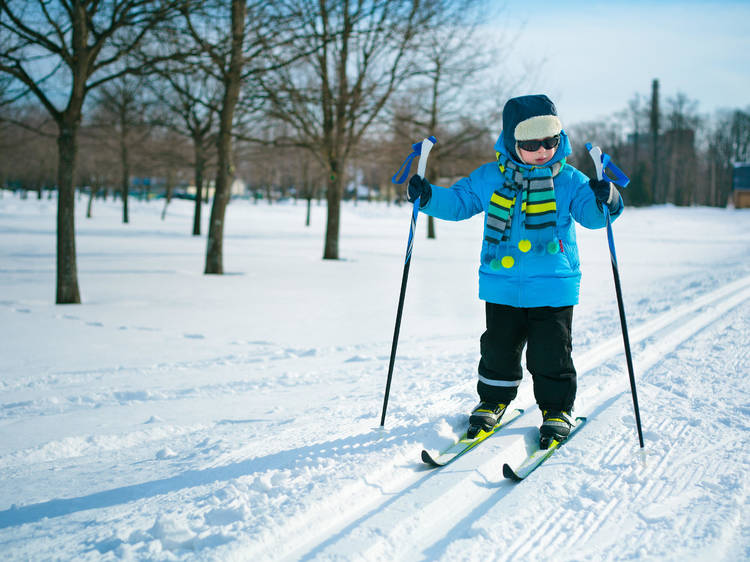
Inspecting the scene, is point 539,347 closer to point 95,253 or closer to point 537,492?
point 537,492

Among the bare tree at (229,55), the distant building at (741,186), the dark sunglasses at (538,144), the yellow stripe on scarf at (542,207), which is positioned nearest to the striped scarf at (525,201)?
the yellow stripe on scarf at (542,207)

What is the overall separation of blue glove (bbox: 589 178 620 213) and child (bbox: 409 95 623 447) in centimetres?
4

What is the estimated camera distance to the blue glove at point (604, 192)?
266cm

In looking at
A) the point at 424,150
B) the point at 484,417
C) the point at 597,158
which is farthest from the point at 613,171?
the point at 484,417

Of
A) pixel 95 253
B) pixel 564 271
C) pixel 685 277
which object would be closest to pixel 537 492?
pixel 564 271

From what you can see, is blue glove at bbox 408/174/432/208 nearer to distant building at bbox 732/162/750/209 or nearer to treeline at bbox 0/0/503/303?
treeline at bbox 0/0/503/303

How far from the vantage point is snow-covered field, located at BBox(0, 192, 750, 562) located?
201 cm

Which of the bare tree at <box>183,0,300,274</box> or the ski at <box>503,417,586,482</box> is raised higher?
the bare tree at <box>183,0,300,274</box>

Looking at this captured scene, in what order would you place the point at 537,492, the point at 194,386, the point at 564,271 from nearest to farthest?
the point at 537,492, the point at 564,271, the point at 194,386

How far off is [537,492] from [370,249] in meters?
17.3

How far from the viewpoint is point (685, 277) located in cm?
1126

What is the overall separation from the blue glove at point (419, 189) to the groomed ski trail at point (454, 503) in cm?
130

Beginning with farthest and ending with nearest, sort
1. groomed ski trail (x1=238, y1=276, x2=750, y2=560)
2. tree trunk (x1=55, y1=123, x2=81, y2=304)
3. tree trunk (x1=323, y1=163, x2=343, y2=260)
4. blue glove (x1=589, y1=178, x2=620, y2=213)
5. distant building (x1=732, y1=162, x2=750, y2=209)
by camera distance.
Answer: distant building (x1=732, y1=162, x2=750, y2=209) < tree trunk (x1=323, y1=163, x2=343, y2=260) < tree trunk (x1=55, y1=123, x2=81, y2=304) < blue glove (x1=589, y1=178, x2=620, y2=213) < groomed ski trail (x1=238, y1=276, x2=750, y2=560)

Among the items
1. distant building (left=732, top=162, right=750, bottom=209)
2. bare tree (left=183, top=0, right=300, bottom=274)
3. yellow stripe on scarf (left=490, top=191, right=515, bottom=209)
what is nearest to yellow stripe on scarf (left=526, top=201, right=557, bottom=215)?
yellow stripe on scarf (left=490, top=191, right=515, bottom=209)
